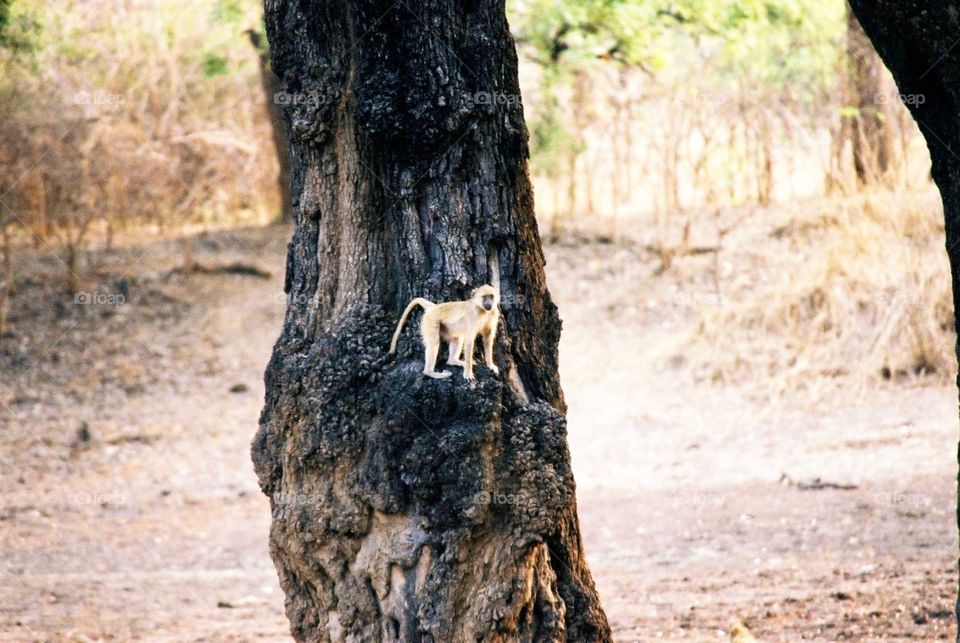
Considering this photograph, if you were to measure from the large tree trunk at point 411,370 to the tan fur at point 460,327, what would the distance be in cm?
7

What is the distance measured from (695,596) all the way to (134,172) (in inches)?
374

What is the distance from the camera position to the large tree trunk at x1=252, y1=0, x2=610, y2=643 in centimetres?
465

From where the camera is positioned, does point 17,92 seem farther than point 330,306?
Yes

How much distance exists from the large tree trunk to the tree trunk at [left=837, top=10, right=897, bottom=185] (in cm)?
1022

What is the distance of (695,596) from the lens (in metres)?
7.63

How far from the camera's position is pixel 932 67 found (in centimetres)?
459

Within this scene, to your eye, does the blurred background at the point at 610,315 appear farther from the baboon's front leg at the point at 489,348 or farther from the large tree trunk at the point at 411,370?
the baboon's front leg at the point at 489,348

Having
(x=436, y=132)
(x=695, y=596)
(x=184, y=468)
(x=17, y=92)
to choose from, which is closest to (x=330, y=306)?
(x=436, y=132)

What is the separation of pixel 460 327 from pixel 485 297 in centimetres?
15

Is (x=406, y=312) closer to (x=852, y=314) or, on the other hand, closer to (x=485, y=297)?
(x=485, y=297)

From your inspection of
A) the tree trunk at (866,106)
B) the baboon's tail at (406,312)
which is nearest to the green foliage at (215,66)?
the tree trunk at (866,106)

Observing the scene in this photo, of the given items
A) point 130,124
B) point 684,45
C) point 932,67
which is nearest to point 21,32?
point 130,124

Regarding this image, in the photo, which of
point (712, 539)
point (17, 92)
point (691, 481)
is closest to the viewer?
point (712, 539)

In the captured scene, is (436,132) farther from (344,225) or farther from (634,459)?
(634,459)
